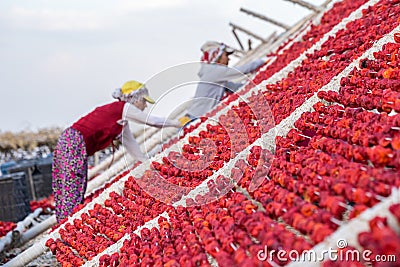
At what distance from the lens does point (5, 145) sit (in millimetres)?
10000

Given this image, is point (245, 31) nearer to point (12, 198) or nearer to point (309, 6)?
point (309, 6)

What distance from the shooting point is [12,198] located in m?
5.05

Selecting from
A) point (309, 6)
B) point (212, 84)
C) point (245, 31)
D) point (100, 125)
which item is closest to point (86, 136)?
point (100, 125)

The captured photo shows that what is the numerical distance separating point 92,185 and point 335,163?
11.1 ft

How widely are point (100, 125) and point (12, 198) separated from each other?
176 centimetres

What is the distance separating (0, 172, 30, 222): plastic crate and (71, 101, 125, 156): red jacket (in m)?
1.52

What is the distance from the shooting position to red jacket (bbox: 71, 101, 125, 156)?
12.6 feet

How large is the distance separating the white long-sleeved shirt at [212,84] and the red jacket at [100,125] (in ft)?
3.77

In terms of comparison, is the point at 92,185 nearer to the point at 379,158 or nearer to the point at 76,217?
the point at 76,217

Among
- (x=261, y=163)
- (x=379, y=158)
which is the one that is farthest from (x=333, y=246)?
(x=261, y=163)

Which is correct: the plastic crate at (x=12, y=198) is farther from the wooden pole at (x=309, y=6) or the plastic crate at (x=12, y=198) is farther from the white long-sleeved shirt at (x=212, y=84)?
the wooden pole at (x=309, y=6)

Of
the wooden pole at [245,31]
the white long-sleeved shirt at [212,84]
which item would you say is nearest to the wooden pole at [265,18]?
the wooden pole at [245,31]

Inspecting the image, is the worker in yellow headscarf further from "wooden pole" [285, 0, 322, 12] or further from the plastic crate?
"wooden pole" [285, 0, 322, 12]

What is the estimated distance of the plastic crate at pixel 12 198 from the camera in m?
5.01
